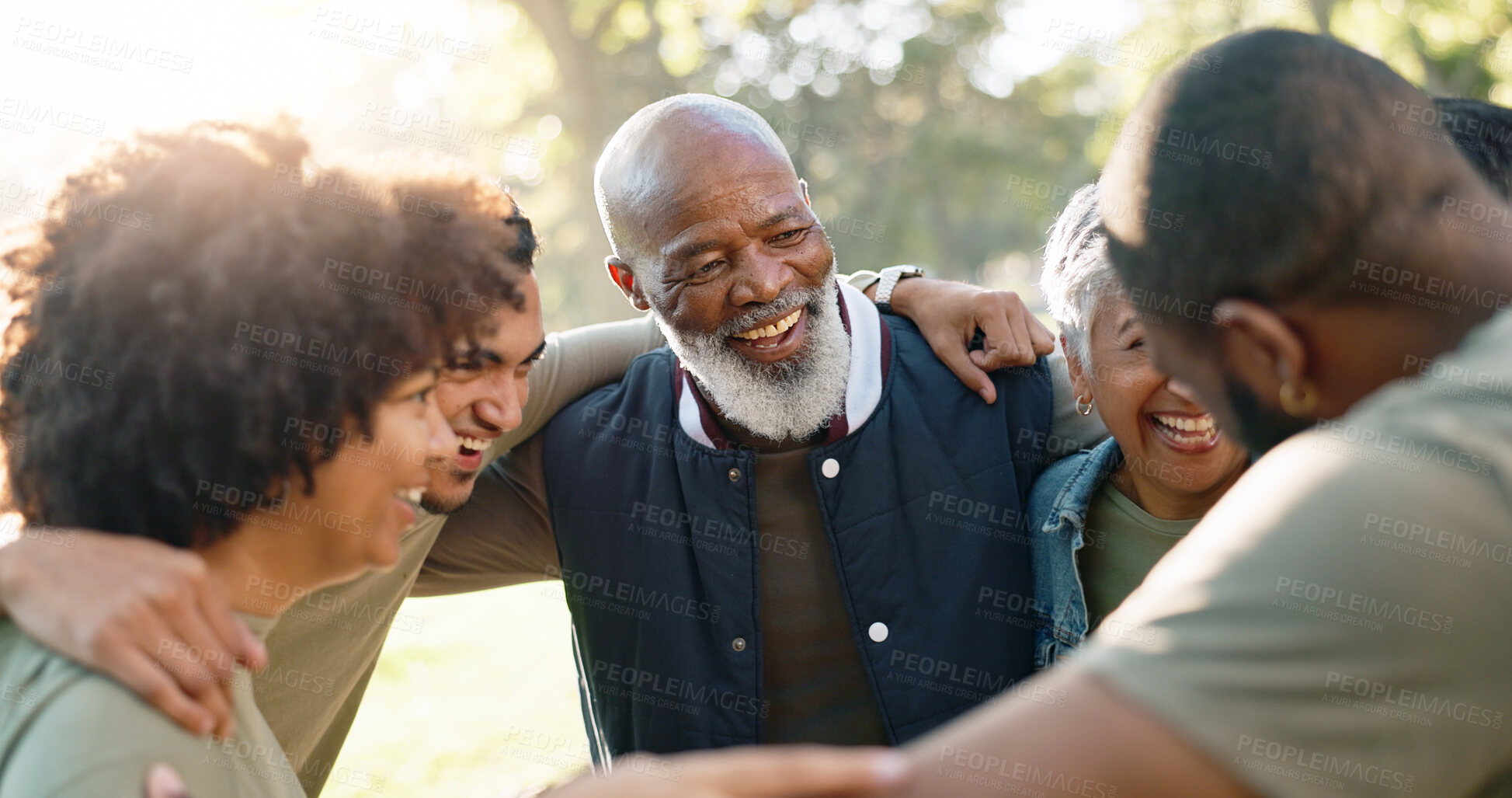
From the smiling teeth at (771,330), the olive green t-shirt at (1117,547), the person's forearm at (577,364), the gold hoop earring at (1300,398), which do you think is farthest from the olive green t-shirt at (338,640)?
the gold hoop earring at (1300,398)

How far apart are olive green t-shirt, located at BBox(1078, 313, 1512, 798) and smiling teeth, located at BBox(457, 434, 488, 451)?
1.75 meters

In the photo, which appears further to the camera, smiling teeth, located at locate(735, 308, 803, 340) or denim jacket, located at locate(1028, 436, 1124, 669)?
smiling teeth, located at locate(735, 308, 803, 340)

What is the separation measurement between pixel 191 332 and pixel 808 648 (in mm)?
1950

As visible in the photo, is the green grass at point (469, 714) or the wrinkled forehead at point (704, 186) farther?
the green grass at point (469, 714)

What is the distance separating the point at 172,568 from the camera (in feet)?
5.30

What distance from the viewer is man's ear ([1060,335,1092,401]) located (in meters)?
2.90

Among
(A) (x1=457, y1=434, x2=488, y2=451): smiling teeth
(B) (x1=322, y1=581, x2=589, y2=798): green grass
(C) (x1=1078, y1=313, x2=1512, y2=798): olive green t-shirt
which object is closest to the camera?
(C) (x1=1078, y1=313, x2=1512, y2=798): olive green t-shirt

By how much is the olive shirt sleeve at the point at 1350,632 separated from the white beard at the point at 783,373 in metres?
2.11

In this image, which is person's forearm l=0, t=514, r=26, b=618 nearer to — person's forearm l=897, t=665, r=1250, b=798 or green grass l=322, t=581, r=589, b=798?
person's forearm l=897, t=665, r=1250, b=798

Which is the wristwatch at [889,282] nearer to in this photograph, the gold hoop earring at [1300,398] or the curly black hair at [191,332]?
the curly black hair at [191,332]

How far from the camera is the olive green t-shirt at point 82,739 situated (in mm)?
1396

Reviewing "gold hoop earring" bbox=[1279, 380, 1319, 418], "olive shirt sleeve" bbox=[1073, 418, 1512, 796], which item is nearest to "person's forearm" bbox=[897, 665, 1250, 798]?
"olive shirt sleeve" bbox=[1073, 418, 1512, 796]

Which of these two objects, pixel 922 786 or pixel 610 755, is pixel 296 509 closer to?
pixel 922 786

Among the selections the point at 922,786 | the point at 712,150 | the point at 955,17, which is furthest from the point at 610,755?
the point at 955,17
